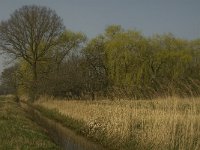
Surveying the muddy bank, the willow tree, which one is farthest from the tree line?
the muddy bank

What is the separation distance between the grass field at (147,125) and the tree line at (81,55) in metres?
26.5

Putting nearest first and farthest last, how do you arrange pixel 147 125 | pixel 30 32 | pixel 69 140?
pixel 147 125
pixel 69 140
pixel 30 32

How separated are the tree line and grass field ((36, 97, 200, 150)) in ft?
86.9

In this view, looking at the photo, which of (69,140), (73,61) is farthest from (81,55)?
(69,140)

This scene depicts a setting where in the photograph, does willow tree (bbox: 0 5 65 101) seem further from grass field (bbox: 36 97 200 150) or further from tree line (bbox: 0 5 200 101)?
grass field (bbox: 36 97 200 150)

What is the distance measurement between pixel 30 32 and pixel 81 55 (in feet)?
28.1

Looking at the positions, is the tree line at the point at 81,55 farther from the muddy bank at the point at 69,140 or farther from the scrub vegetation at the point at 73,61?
the muddy bank at the point at 69,140

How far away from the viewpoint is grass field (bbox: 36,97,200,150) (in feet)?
35.7

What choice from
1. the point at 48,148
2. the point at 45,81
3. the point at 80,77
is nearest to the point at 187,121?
the point at 48,148

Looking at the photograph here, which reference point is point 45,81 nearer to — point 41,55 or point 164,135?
point 41,55

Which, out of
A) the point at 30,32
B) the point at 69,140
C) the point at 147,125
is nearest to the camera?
the point at 147,125

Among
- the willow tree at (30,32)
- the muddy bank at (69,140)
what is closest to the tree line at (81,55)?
the willow tree at (30,32)

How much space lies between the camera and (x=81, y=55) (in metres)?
54.3

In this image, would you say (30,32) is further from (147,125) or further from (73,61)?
(147,125)
